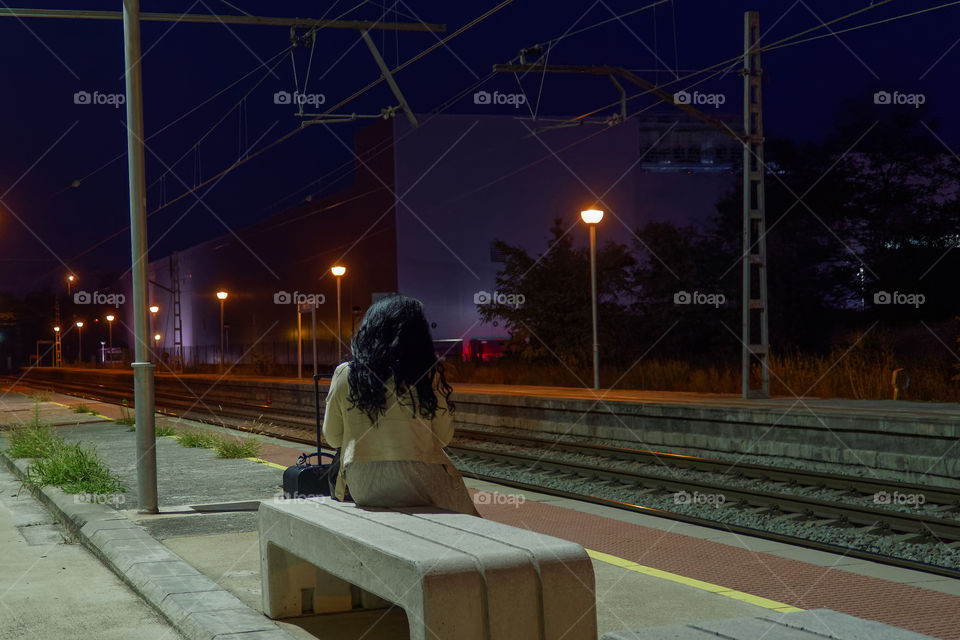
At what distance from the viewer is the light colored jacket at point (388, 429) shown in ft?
16.2

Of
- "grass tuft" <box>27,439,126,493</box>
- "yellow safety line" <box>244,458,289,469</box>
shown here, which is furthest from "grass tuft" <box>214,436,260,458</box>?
"grass tuft" <box>27,439,126,493</box>

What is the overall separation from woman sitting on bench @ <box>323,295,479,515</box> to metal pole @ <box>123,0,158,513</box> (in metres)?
4.53

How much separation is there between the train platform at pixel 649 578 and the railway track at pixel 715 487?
0.43 metres

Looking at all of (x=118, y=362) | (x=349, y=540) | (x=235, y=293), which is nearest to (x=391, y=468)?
(x=349, y=540)

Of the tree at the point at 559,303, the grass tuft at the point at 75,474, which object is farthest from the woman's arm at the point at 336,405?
the tree at the point at 559,303

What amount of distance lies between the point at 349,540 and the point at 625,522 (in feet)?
15.7

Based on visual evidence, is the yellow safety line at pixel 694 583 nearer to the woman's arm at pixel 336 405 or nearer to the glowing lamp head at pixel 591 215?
the woman's arm at pixel 336 405

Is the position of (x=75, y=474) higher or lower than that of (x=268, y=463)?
higher

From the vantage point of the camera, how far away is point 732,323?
39531mm

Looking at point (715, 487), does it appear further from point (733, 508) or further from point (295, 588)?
point (295, 588)

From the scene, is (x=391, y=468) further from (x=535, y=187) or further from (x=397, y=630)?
(x=535, y=187)

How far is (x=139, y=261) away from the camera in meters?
→ 9.07

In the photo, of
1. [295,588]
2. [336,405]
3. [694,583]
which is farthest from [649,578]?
[336,405]

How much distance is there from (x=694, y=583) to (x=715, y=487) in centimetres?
569
